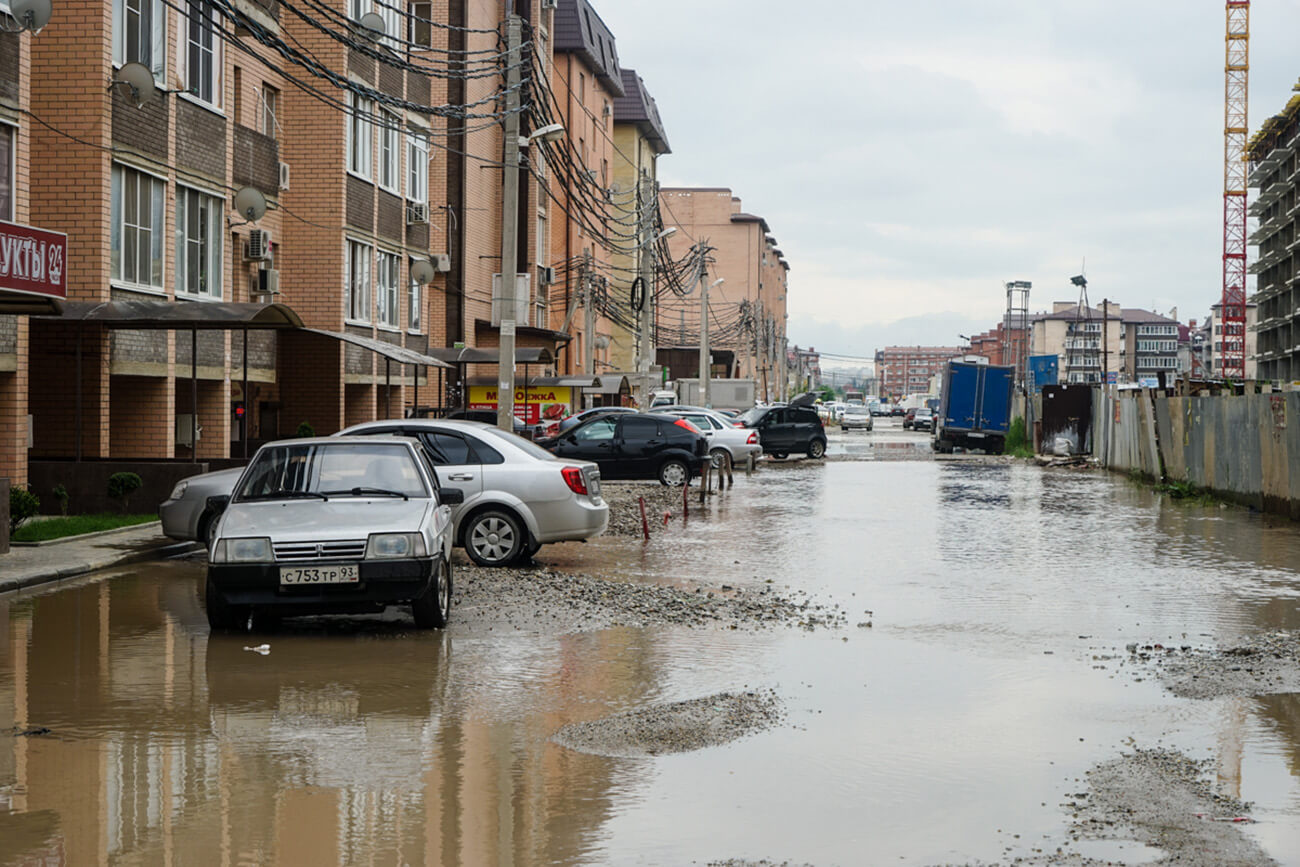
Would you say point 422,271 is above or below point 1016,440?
above

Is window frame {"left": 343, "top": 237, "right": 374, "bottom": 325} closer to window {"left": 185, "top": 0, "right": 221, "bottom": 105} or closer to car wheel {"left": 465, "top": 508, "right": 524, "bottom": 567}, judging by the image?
window {"left": 185, "top": 0, "right": 221, "bottom": 105}

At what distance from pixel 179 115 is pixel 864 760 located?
21183mm

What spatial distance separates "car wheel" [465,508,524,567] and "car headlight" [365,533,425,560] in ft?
15.6

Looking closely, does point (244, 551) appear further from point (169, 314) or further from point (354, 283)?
point (354, 283)

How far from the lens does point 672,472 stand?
30312mm

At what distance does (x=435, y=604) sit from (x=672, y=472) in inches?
757

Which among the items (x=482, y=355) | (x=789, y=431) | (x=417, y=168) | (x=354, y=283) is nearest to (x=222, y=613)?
(x=354, y=283)

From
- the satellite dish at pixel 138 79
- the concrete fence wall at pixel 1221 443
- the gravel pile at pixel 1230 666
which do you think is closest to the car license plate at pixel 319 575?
the gravel pile at pixel 1230 666

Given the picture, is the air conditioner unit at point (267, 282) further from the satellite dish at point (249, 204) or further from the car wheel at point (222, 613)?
the car wheel at point (222, 613)

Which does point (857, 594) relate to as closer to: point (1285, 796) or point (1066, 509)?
point (1285, 796)

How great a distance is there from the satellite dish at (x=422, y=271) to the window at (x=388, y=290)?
485 millimetres

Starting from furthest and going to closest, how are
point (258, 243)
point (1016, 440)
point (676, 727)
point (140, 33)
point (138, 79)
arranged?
1. point (1016, 440)
2. point (258, 243)
3. point (140, 33)
4. point (138, 79)
5. point (676, 727)

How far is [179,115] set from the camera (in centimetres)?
2536

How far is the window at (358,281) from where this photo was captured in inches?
1346
